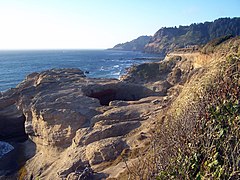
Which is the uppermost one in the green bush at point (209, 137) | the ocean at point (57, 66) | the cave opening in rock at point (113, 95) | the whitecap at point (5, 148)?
the green bush at point (209, 137)

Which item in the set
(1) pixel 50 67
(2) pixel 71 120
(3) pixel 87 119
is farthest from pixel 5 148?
(1) pixel 50 67

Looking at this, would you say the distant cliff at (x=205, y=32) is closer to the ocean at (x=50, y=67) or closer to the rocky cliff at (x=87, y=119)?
the ocean at (x=50, y=67)

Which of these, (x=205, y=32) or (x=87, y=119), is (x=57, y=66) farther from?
(x=205, y=32)

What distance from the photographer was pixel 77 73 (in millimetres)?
40219

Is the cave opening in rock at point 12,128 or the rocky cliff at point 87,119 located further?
the cave opening in rock at point 12,128

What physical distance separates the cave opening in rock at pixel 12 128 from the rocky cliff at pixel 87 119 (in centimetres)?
10

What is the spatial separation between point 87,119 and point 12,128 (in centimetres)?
1258

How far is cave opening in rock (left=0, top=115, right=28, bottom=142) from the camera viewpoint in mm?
31719

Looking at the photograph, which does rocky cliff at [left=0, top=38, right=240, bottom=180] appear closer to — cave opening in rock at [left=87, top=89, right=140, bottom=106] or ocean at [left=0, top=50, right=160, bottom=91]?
cave opening in rock at [left=87, top=89, right=140, bottom=106]

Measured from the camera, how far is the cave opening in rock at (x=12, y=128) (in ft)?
104

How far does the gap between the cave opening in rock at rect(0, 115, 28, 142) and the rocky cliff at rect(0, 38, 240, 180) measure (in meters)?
0.10

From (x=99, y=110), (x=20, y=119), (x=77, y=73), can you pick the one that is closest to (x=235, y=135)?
(x=99, y=110)

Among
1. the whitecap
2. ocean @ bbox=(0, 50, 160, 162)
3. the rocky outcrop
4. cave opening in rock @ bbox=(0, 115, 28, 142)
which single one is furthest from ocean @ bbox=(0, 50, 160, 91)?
the whitecap

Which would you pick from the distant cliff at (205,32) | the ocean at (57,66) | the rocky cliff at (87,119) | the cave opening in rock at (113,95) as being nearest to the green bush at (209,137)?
the rocky cliff at (87,119)
